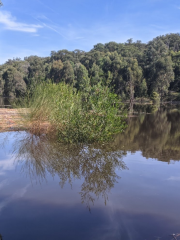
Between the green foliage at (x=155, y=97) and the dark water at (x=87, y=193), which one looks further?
the green foliage at (x=155, y=97)

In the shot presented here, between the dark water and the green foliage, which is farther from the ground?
the green foliage

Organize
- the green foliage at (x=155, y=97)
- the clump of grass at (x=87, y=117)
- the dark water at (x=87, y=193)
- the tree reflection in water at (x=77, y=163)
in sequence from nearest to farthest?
the dark water at (x=87, y=193)
the tree reflection in water at (x=77, y=163)
the clump of grass at (x=87, y=117)
the green foliage at (x=155, y=97)

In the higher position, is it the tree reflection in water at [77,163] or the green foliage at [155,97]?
the green foliage at [155,97]

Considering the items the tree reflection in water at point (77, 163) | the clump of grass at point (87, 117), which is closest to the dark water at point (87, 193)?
the tree reflection in water at point (77, 163)

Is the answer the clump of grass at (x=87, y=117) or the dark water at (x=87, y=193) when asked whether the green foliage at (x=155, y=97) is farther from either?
the dark water at (x=87, y=193)

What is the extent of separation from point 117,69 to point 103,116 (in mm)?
57693

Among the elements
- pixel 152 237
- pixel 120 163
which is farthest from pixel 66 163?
pixel 152 237

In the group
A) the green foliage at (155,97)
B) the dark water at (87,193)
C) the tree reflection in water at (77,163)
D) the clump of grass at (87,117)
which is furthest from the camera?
the green foliage at (155,97)

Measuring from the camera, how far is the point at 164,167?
7.32 m

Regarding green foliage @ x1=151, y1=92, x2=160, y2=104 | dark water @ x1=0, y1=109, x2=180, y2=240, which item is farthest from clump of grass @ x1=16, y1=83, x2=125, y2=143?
green foliage @ x1=151, y1=92, x2=160, y2=104

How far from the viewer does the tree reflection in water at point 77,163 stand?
570cm

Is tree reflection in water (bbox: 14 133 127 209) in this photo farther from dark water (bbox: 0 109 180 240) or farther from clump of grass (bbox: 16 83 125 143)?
clump of grass (bbox: 16 83 125 143)

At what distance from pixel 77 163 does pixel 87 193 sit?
1.91 meters

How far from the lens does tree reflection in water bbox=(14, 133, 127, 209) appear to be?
18.7ft
